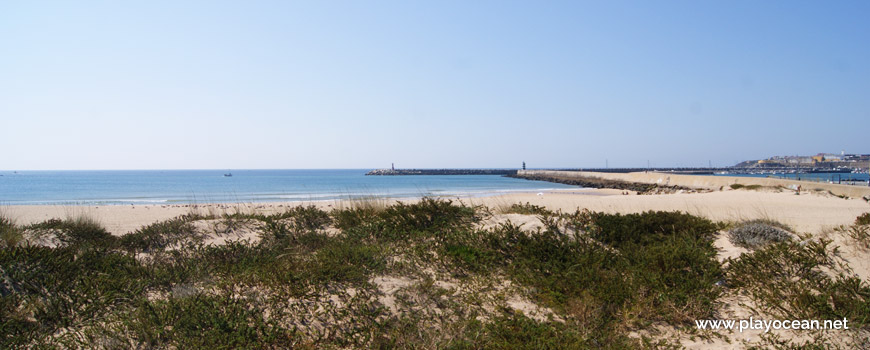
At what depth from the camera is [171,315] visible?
418cm

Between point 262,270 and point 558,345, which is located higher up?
point 262,270

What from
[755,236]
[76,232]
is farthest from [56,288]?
[755,236]

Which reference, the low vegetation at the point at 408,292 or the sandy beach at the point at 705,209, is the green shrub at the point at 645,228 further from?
the sandy beach at the point at 705,209

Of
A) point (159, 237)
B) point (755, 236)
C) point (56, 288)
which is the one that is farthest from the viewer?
point (159, 237)

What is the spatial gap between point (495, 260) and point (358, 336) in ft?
8.79

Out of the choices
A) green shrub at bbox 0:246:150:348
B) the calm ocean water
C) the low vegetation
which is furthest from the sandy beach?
green shrub at bbox 0:246:150:348

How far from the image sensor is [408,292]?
16.8ft

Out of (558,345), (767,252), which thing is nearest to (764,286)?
(767,252)

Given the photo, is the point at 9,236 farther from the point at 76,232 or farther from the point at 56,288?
the point at 56,288

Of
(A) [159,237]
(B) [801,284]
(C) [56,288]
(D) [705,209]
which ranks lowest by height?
(D) [705,209]

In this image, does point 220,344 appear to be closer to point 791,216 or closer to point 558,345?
point 558,345

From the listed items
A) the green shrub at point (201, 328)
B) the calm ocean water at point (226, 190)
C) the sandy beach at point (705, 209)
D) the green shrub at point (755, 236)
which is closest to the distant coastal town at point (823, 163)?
the calm ocean water at point (226, 190)

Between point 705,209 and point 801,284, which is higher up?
point 801,284

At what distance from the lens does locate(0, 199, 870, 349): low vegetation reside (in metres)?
4.07
